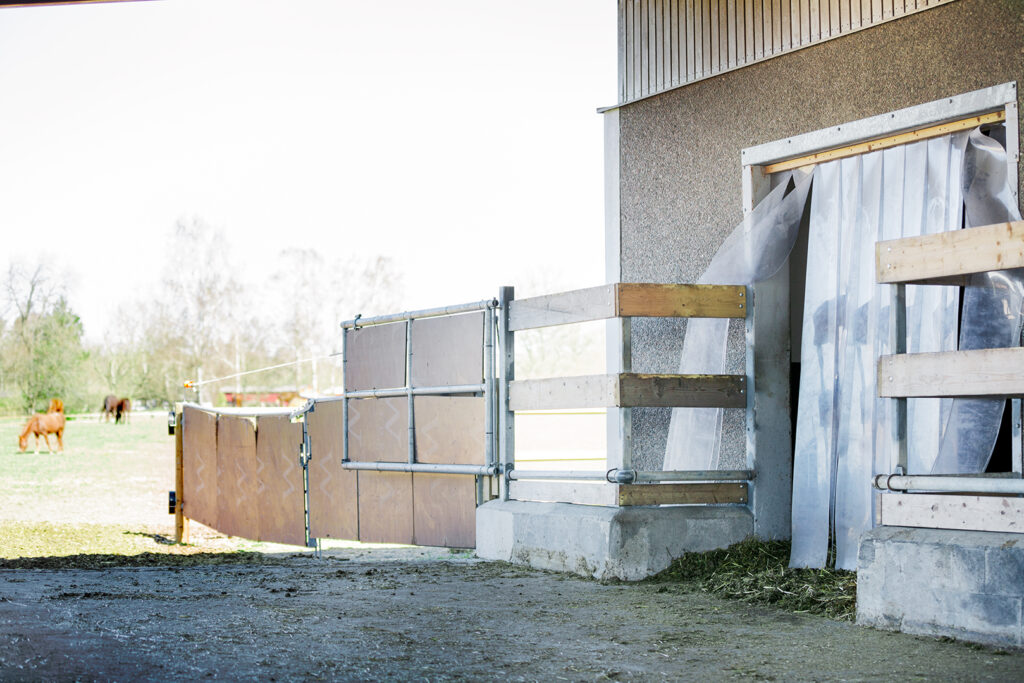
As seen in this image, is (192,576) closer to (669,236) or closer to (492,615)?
(492,615)

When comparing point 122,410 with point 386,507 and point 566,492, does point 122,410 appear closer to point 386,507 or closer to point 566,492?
point 386,507

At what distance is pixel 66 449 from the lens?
98.5 feet

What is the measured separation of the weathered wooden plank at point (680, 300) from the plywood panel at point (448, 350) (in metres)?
1.76

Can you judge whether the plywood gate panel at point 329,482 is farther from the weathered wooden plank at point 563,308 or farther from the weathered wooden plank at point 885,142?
the weathered wooden plank at point 885,142

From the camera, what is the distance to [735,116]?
26.2ft

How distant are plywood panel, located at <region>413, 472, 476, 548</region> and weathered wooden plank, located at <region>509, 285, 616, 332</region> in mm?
1426

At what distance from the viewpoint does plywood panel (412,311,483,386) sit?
874cm

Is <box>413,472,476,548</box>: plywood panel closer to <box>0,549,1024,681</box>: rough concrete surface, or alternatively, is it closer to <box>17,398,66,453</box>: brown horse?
<box>0,549,1024,681</box>: rough concrete surface

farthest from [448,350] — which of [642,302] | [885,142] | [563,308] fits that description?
[885,142]

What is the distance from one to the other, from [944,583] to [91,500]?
15.8 metres

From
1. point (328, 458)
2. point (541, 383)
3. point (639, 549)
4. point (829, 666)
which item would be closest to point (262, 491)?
point (328, 458)

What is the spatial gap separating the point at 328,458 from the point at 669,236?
13.3 ft

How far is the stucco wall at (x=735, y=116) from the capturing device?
6.57 meters

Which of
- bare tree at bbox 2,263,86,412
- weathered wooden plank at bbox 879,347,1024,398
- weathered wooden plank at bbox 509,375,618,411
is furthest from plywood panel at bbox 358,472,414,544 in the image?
bare tree at bbox 2,263,86,412
